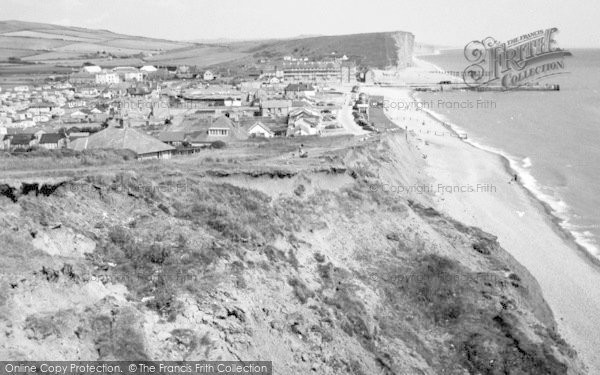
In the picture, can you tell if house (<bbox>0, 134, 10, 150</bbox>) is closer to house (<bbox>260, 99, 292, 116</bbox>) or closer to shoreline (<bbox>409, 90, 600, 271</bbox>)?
house (<bbox>260, 99, 292, 116</bbox>)

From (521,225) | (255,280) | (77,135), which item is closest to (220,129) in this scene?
(77,135)

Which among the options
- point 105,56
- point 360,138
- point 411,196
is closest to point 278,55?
point 105,56

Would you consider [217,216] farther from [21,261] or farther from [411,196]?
[411,196]

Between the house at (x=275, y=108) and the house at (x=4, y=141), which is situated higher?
the house at (x=275, y=108)

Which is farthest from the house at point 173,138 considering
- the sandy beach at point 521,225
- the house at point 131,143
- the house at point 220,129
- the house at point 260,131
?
the sandy beach at point 521,225

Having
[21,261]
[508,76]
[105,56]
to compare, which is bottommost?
[21,261]

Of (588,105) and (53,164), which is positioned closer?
(53,164)

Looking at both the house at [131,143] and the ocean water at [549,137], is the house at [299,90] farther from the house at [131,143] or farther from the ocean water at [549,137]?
the house at [131,143]
